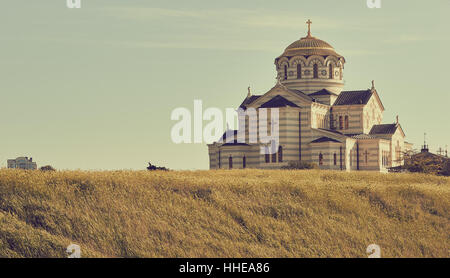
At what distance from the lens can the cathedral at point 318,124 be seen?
218 feet

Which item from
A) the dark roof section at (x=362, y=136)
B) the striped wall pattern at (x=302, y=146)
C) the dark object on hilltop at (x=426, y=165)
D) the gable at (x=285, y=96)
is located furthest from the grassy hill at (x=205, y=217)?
the dark roof section at (x=362, y=136)

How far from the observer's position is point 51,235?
77.8 ft

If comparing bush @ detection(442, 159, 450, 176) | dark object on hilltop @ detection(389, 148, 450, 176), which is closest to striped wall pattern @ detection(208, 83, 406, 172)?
dark object on hilltop @ detection(389, 148, 450, 176)

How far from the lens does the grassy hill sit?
23609mm

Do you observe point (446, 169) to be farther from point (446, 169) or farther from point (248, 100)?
point (248, 100)

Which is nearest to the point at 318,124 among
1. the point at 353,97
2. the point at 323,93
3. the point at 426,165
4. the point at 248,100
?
the point at 323,93

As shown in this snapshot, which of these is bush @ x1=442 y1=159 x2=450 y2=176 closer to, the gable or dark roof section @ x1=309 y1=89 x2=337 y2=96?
the gable

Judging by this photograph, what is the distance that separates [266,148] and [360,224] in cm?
3945

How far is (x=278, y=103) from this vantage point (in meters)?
67.4

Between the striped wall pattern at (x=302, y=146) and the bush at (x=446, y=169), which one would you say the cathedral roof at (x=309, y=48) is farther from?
the bush at (x=446, y=169)

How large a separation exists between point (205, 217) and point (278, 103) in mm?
41937

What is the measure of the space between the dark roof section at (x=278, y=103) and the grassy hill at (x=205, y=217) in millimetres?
35252

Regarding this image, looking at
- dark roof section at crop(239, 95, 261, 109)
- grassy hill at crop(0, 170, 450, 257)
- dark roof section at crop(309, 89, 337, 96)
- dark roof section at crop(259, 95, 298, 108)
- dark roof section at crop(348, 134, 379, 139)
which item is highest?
dark roof section at crop(309, 89, 337, 96)
